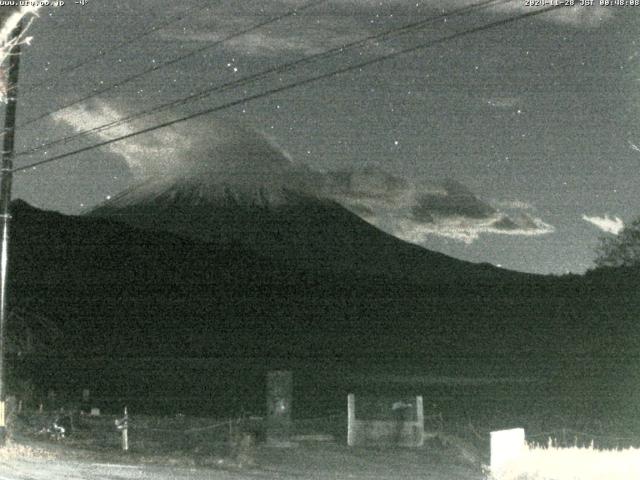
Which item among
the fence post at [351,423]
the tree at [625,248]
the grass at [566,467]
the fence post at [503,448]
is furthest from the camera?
the tree at [625,248]

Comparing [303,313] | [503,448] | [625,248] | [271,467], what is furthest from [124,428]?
[303,313]

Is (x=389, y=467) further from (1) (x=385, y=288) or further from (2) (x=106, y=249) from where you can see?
(2) (x=106, y=249)

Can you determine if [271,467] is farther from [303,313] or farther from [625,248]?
[303,313]

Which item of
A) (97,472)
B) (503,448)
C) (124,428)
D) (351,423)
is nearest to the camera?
(97,472)

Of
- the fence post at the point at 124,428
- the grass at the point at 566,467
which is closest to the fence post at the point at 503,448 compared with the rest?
the grass at the point at 566,467

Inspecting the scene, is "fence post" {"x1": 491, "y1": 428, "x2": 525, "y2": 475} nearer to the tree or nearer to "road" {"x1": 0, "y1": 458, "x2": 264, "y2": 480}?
"road" {"x1": 0, "y1": 458, "x2": 264, "y2": 480}

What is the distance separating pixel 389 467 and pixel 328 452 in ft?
9.46

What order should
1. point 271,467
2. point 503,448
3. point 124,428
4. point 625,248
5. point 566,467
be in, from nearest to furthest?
point 566,467 < point 503,448 < point 271,467 < point 124,428 < point 625,248

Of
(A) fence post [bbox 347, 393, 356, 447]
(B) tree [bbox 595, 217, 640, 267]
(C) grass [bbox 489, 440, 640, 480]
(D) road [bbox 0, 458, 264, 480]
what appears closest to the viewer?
(C) grass [bbox 489, 440, 640, 480]

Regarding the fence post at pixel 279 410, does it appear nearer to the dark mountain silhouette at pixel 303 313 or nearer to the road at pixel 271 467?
the road at pixel 271 467

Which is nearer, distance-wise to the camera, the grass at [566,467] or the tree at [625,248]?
the grass at [566,467]

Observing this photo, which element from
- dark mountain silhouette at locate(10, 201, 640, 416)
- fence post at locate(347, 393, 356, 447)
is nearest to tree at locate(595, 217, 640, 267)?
dark mountain silhouette at locate(10, 201, 640, 416)

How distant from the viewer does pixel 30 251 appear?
569 feet

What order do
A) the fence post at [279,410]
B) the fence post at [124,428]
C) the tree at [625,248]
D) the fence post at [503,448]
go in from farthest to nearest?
1. the tree at [625,248]
2. the fence post at [279,410]
3. the fence post at [124,428]
4. the fence post at [503,448]
